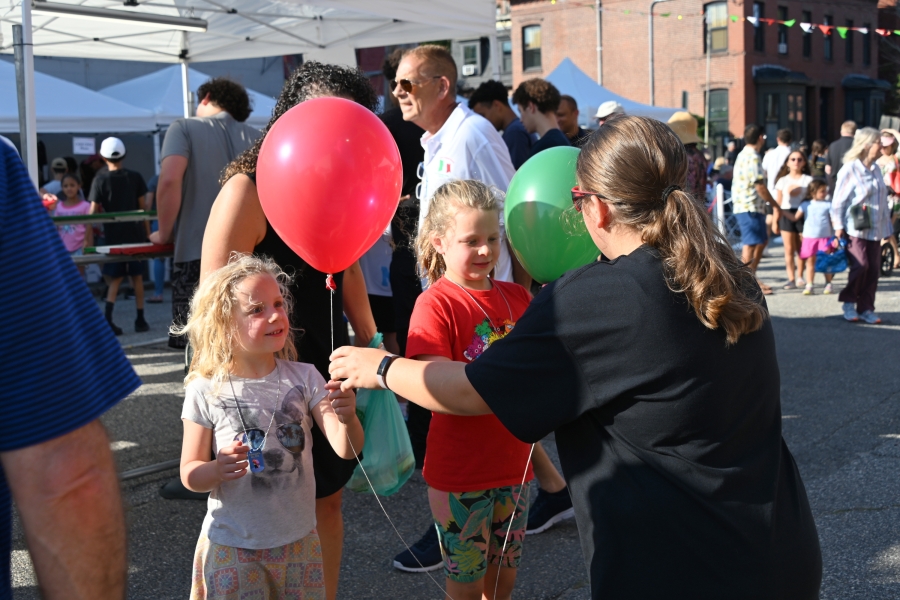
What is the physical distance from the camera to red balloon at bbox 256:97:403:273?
248 centimetres

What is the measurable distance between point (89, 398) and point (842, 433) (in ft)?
17.2

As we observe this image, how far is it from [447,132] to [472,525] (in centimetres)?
212

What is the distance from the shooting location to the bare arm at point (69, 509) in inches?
43.9

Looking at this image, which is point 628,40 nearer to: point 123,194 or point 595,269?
point 123,194

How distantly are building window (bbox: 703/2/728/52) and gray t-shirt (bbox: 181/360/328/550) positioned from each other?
36.9 meters

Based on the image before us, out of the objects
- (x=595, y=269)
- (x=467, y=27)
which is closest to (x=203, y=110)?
(x=467, y=27)

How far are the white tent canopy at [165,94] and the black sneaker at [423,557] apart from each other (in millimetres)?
Result: 10261

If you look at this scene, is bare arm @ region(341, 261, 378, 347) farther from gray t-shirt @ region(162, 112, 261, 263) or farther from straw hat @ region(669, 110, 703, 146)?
straw hat @ region(669, 110, 703, 146)

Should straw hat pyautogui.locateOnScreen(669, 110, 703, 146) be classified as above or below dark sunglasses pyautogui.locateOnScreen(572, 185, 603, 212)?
above

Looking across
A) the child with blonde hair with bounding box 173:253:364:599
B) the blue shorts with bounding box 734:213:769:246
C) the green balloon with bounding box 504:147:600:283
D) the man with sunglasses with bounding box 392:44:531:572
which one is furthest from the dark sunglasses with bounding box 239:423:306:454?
the blue shorts with bounding box 734:213:769:246

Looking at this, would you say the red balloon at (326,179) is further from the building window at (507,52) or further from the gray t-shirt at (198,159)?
the building window at (507,52)

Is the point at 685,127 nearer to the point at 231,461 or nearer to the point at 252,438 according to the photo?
the point at 252,438

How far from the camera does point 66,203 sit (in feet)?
34.5

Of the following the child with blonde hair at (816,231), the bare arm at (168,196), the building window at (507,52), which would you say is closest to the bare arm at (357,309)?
the bare arm at (168,196)
